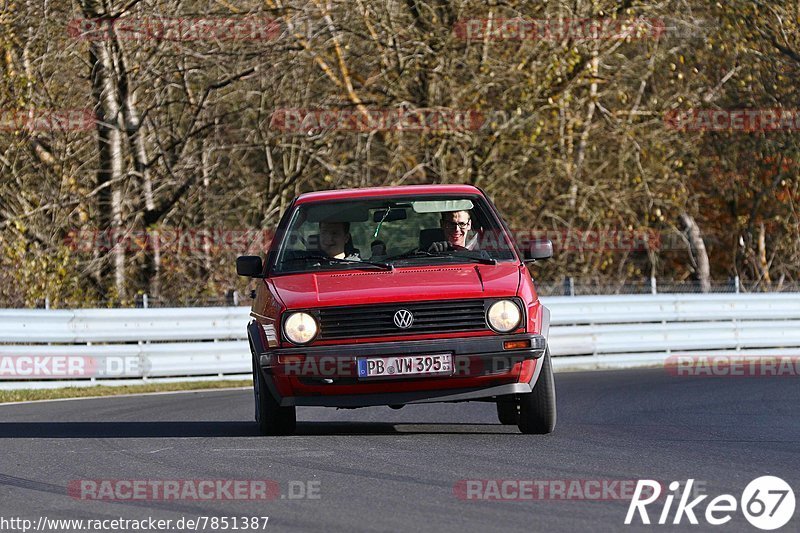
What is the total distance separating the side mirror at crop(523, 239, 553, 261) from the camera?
9898 mm

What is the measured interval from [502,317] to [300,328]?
4.15ft

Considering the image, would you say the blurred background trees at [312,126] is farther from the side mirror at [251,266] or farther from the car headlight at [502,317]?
the car headlight at [502,317]

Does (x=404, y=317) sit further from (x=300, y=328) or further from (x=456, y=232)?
(x=456, y=232)

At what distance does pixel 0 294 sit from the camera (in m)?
20.0

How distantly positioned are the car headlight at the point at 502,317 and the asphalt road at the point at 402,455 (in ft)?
2.37

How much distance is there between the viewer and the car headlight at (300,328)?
9023 millimetres

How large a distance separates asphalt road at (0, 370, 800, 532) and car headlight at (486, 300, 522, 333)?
721 mm

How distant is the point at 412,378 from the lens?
349 inches

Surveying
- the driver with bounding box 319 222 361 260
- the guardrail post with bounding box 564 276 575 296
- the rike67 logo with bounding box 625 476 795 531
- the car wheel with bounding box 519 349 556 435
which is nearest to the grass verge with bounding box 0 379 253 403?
the guardrail post with bounding box 564 276 575 296
